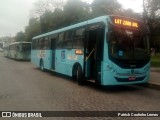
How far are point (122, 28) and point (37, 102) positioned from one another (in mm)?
4812

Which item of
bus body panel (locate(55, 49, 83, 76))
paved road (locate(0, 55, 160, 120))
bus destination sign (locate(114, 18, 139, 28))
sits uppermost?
bus destination sign (locate(114, 18, 139, 28))

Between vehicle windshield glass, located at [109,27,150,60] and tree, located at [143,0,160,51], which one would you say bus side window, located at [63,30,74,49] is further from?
tree, located at [143,0,160,51]

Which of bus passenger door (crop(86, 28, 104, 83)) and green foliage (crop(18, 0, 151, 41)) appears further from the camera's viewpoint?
green foliage (crop(18, 0, 151, 41))

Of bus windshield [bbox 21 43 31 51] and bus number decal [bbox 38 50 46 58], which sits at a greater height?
bus windshield [bbox 21 43 31 51]

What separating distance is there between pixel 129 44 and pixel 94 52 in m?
1.66

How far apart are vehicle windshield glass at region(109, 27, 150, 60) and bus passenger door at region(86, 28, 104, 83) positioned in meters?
0.55

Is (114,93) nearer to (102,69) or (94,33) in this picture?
(102,69)

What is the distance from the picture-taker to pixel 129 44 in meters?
12.0

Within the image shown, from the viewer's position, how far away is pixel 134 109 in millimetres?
8555

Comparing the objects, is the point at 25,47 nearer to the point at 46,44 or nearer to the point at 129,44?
the point at 46,44

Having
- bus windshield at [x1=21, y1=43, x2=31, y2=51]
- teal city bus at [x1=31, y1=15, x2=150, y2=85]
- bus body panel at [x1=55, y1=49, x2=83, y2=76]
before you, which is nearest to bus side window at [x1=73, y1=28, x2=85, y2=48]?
teal city bus at [x1=31, y1=15, x2=150, y2=85]

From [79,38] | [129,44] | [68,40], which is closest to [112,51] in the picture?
[129,44]

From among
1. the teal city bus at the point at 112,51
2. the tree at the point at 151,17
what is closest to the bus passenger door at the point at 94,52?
the teal city bus at the point at 112,51

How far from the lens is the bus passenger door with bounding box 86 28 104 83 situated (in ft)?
39.7
